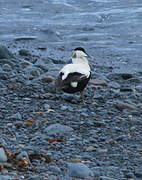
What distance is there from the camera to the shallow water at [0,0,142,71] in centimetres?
1566

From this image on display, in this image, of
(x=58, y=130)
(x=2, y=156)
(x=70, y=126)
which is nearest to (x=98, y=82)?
(x=70, y=126)

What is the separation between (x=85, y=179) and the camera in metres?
4.86

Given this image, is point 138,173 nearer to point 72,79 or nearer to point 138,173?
point 138,173

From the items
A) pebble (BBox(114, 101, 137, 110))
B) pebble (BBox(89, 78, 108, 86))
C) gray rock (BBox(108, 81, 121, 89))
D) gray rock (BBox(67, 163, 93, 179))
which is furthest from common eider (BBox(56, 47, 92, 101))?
gray rock (BBox(67, 163, 93, 179))

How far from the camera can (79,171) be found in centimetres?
496

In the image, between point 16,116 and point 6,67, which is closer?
point 16,116

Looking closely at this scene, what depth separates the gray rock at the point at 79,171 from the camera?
4.91 meters

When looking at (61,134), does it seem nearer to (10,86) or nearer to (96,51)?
(10,86)

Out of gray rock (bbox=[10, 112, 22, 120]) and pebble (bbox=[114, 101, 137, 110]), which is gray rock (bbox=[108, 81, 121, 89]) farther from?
gray rock (bbox=[10, 112, 22, 120])

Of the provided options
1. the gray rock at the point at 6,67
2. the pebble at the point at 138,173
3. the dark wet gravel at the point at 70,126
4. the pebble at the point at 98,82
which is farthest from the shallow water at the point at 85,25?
the pebble at the point at 138,173

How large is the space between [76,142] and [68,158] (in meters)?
0.61

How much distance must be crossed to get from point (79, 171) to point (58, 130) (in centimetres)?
143

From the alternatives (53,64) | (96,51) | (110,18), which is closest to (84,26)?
(110,18)

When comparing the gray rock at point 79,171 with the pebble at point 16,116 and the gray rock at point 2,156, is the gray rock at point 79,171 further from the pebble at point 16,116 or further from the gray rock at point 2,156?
the pebble at point 16,116
